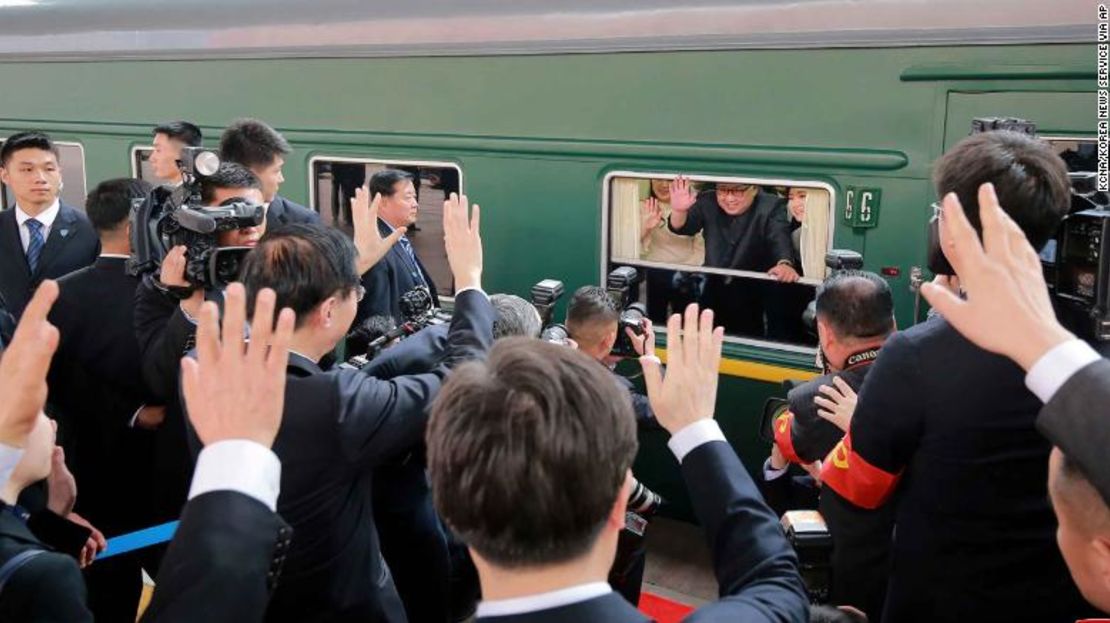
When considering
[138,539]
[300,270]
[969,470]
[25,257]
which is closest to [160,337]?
[138,539]

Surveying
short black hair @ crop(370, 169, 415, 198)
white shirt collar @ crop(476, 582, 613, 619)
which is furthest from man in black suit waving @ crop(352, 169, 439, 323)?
white shirt collar @ crop(476, 582, 613, 619)

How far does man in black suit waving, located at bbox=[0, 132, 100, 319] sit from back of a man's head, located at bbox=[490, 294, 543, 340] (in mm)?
2487

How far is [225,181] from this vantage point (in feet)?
9.46

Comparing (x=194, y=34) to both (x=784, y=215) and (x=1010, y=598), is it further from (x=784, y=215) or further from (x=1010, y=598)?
(x=1010, y=598)

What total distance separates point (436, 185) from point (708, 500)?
3.17m

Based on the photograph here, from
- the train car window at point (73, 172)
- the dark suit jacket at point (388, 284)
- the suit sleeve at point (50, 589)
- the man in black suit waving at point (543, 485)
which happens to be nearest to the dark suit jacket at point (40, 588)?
the suit sleeve at point (50, 589)

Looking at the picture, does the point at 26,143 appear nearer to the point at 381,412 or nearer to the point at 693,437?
the point at 381,412

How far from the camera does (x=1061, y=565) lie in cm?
169

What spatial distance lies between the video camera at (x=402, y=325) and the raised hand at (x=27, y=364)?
1.32 m

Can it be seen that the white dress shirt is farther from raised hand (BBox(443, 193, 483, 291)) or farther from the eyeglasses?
the eyeglasses

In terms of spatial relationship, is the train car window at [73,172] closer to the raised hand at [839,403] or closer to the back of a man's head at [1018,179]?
the raised hand at [839,403]

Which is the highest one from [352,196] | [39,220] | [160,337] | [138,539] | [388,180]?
[388,180]

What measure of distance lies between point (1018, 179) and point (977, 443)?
1.57 ft

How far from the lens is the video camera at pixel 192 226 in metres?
2.40
